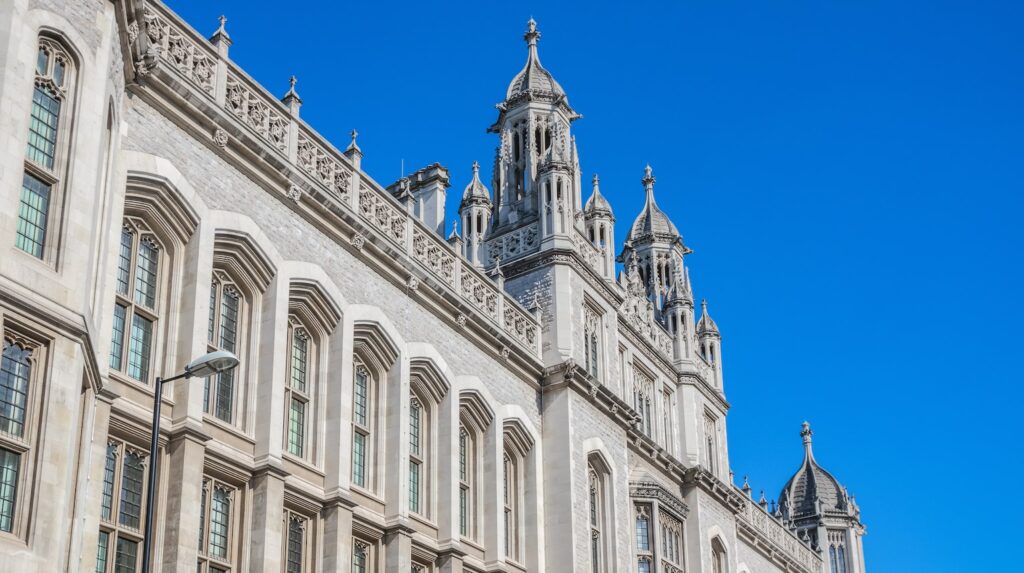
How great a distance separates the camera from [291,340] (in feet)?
82.0

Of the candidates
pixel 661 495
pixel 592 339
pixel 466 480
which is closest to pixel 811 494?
pixel 661 495

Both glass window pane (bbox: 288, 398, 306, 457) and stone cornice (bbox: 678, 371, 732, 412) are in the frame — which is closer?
glass window pane (bbox: 288, 398, 306, 457)

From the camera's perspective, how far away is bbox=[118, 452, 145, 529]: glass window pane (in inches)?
790

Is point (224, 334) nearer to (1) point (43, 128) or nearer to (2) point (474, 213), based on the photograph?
(1) point (43, 128)

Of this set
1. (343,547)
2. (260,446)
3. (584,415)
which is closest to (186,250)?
(260,446)

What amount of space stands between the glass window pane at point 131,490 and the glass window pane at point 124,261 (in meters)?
2.54

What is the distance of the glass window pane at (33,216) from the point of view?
16750mm

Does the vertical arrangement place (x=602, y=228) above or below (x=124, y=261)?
above

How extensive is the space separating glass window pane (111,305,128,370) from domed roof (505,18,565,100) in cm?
1868

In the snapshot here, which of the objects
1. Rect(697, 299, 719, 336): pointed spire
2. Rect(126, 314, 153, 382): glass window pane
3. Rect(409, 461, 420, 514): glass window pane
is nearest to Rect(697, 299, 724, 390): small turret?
Rect(697, 299, 719, 336): pointed spire

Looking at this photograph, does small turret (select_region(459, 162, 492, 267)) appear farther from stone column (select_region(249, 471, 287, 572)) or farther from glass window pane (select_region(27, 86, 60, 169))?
glass window pane (select_region(27, 86, 60, 169))

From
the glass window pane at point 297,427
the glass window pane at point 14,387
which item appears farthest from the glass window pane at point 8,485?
the glass window pane at point 297,427

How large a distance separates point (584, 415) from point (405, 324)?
23.9ft

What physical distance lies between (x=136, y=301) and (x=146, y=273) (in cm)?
66
